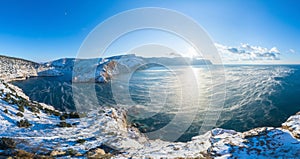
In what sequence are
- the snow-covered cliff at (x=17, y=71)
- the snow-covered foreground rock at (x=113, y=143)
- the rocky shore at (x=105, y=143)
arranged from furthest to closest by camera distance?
the snow-covered cliff at (x=17, y=71)
the snow-covered foreground rock at (x=113, y=143)
the rocky shore at (x=105, y=143)

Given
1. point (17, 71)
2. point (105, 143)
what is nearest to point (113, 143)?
point (105, 143)

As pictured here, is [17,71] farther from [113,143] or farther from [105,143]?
[113,143]

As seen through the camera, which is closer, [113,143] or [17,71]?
[113,143]

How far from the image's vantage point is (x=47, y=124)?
18672mm

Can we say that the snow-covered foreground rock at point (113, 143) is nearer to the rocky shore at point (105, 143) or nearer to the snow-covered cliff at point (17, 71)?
the rocky shore at point (105, 143)

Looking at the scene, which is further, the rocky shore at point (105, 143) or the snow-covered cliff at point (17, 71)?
the snow-covered cliff at point (17, 71)

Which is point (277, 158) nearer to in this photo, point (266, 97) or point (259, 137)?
point (259, 137)

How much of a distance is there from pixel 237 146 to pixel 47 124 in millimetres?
17599

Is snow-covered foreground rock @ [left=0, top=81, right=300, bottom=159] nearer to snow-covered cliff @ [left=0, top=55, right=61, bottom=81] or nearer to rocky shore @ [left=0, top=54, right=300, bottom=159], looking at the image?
rocky shore @ [left=0, top=54, right=300, bottom=159]

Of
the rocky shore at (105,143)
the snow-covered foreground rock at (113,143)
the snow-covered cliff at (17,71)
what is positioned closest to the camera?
the rocky shore at (105,143)

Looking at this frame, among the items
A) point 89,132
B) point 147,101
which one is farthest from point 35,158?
point 147,101

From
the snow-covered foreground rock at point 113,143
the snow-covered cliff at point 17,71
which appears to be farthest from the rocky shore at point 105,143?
the snow-covered cliff at point 17,71

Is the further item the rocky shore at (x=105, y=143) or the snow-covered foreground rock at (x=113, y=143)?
the snow-covered foreground rock at (x=113, y=143)

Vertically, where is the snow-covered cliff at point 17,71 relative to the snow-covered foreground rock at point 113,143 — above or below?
above
